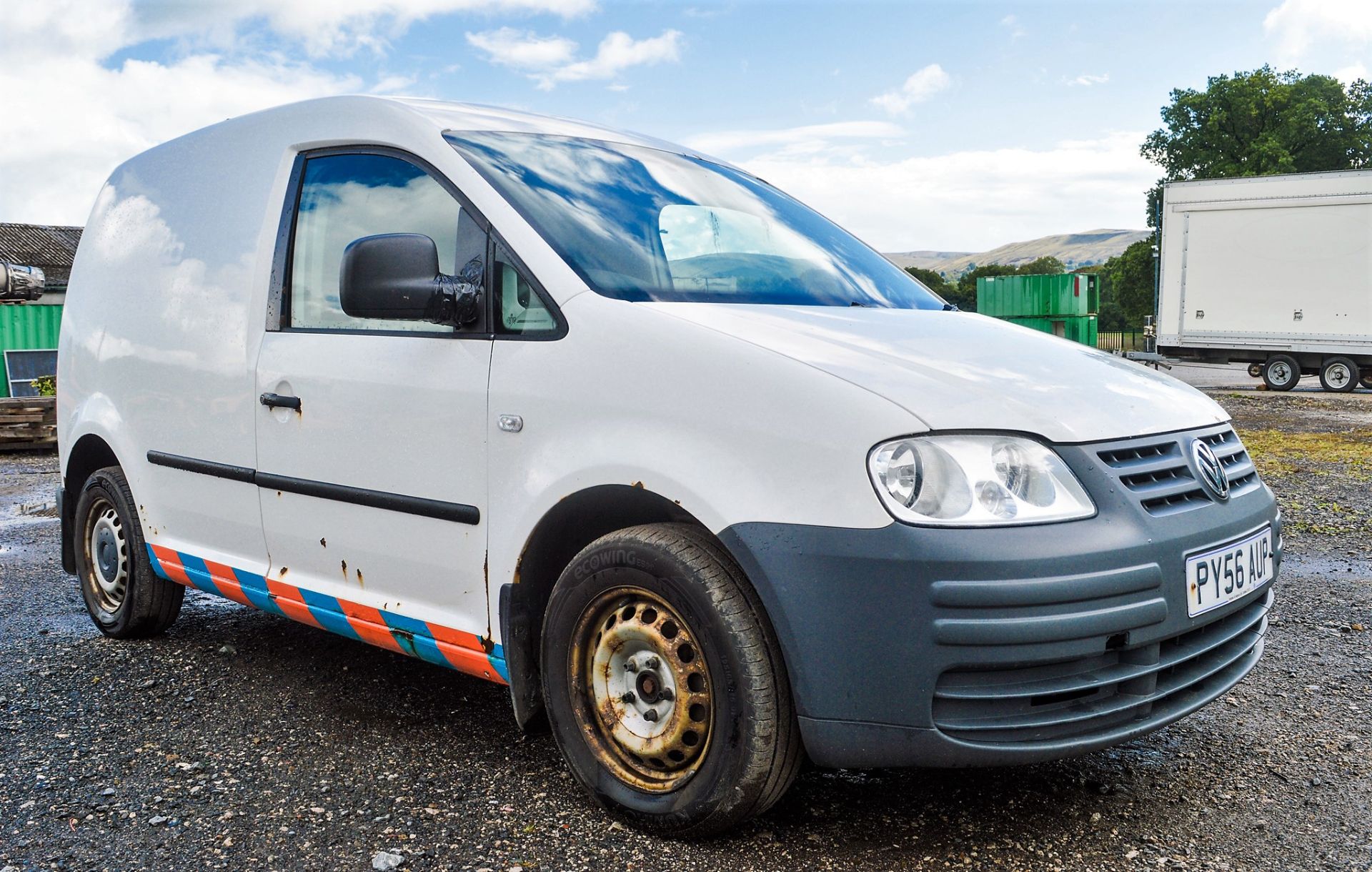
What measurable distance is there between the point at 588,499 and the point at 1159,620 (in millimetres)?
1264

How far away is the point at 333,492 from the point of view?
3152 mm

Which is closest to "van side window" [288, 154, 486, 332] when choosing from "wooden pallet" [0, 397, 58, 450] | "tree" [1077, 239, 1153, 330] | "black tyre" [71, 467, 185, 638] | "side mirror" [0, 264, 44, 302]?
"black tyre" [71, 467, 185, 638]

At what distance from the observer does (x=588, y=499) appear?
260 cm

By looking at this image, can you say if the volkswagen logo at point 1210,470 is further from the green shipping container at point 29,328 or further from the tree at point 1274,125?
the tree at point 1274,125

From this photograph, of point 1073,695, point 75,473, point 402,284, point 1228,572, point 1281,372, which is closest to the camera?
point 1073,695

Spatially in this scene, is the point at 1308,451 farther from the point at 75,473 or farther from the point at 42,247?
the point at 42,247

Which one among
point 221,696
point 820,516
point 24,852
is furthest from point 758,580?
point 221,696

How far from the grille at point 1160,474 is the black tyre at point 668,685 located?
2.69 ft

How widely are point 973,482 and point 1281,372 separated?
20.4 meters

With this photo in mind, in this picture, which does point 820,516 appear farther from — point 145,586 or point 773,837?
point 145,586

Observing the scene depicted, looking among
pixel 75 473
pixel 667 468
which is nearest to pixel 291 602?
pixel 667 468

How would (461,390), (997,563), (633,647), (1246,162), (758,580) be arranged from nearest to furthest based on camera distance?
1. (997,563)
2. (758,580)
3. (633,647)
4. (461,390)
5. (1246,162)

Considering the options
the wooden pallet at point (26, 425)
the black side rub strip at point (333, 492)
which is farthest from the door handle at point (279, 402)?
the wooden pallet at point (26, 425)

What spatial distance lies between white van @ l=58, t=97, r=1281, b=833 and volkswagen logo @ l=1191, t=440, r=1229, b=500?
0.02 meters
